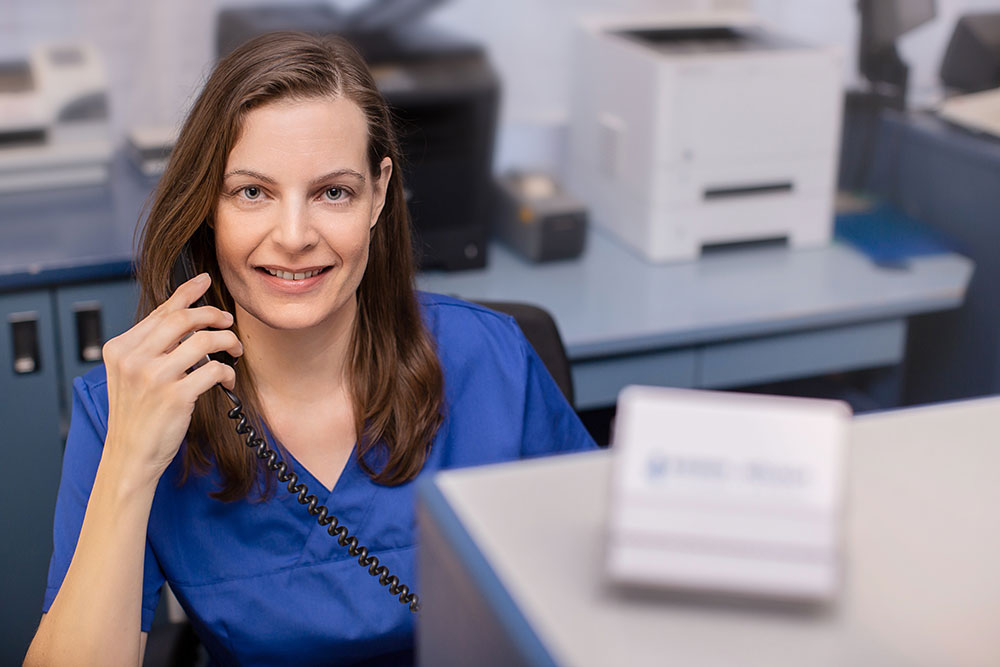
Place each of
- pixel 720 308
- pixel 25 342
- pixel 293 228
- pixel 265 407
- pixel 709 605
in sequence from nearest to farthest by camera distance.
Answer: pixel 709 605
pixel 293 228
pixel 265 407
pixel 25 342
pixel 720 308

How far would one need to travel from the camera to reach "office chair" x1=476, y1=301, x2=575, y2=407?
1584 millimetres

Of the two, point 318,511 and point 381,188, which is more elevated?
point 381,188

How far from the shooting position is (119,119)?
8.15 ft

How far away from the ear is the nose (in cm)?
12

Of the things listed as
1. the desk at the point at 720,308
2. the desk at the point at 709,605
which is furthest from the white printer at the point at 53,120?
the desk at the point at 709,605

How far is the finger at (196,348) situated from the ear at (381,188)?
11.0 inches

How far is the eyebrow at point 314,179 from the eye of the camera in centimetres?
125

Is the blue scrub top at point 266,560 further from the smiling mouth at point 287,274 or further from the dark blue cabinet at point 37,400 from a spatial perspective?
the dark blue cabinet at point 37,400

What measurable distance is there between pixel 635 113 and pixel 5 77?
1.20 meters

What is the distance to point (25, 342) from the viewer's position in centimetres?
192

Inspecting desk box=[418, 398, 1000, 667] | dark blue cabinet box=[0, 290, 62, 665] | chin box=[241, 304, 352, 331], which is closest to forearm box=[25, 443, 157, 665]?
chin box=[241, 304, 352, 331]

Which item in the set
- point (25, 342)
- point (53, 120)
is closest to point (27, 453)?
point (25, 342)

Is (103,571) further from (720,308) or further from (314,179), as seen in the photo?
(720,308)

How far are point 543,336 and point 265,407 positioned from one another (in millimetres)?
415
